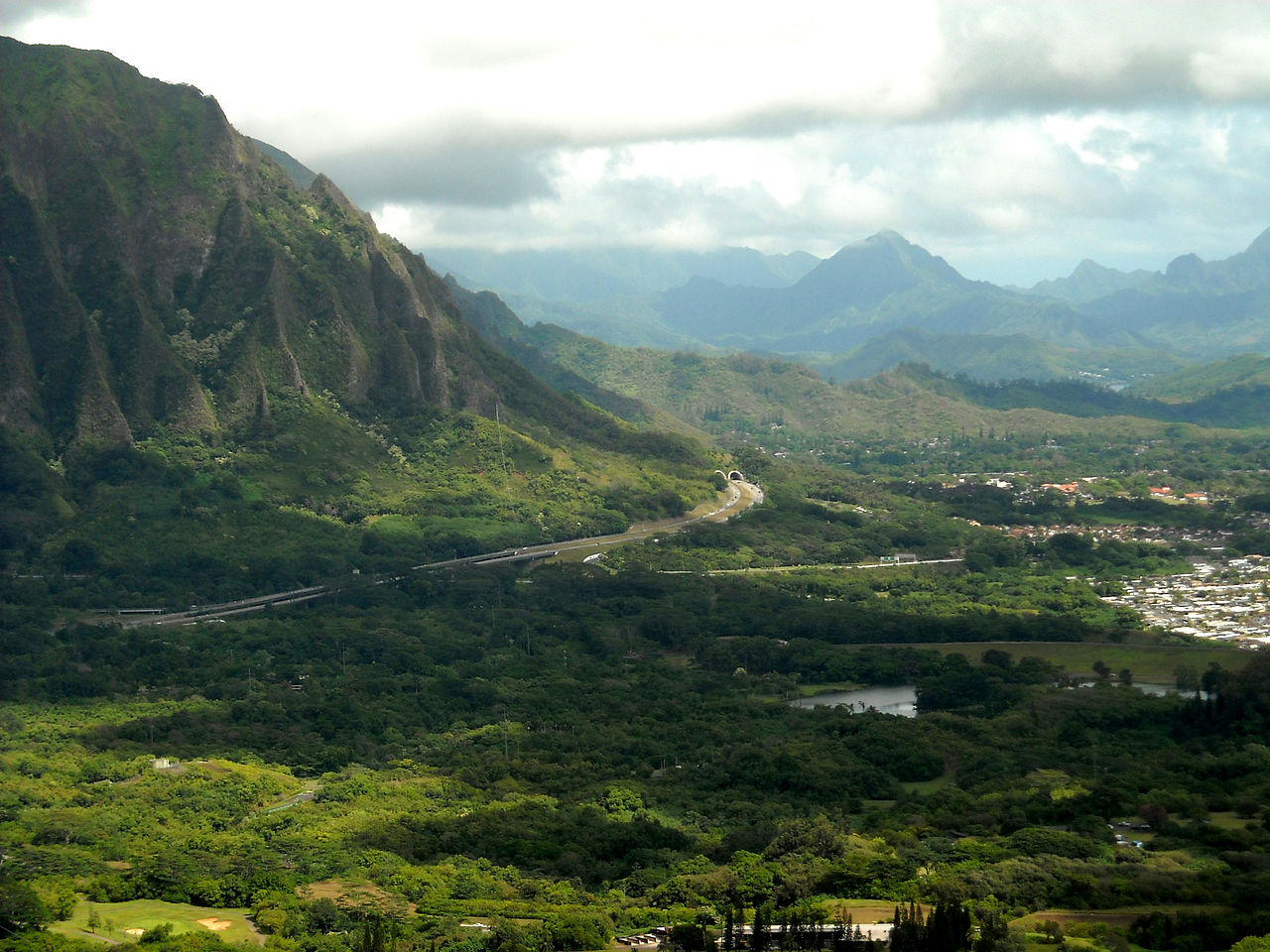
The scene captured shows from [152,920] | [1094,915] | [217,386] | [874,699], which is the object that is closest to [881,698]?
[874,699]

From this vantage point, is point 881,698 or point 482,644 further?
point 482,644

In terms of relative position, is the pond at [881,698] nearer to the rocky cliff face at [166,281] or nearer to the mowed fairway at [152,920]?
the mowed fairway at [152,920]

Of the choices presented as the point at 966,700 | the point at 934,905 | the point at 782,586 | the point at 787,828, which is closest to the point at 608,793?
the point at 787,828

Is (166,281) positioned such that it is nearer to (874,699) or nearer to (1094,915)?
(874,699)

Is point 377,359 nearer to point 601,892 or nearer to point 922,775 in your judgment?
point 922,775

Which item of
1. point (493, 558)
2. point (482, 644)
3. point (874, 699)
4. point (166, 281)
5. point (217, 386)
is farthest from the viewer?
point (166, 281)

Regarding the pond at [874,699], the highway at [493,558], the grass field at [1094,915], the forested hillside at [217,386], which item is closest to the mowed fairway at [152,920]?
the grass field at [1094,915]
